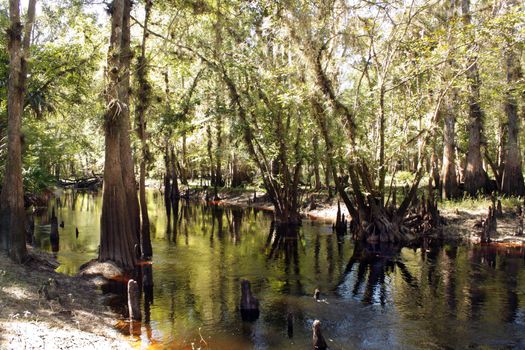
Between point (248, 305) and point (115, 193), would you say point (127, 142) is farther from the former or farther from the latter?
point (248, 305)

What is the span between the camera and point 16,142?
14.6 m

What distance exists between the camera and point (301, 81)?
23453 mm

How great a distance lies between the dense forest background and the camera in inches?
778

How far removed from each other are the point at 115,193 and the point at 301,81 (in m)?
10.9

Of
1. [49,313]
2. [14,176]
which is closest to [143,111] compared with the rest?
[14,176]

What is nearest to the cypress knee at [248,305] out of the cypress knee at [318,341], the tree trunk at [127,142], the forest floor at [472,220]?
the cypress knee at [318,341]

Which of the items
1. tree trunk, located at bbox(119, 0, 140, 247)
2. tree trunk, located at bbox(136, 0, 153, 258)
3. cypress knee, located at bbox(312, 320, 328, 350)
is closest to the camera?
cypress knee, located at bbox(312, 320, 328, 350)

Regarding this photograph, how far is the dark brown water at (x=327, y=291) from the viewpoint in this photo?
1149 cm

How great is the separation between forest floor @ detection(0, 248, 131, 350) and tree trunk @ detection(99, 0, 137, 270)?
201 cm

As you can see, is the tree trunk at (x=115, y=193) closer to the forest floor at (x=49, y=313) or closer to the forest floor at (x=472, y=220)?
the forest floor at (x=49, y=313)

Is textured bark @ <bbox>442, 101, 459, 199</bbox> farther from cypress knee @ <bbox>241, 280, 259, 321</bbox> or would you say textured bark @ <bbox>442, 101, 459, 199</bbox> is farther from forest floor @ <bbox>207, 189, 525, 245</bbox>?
cypress knee @ <bbox>241, 280, 259, 321</bbox>

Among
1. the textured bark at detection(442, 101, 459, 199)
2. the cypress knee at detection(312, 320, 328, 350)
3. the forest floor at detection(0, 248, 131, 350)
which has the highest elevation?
the textured bark at detection(442, 101, 459, 199)

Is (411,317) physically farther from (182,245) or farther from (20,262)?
(182,245)

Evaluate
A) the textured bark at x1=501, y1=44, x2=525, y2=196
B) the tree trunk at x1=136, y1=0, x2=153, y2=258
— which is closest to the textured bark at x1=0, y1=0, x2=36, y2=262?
the tree trunk at x1=136, y1=0, x2=153, y2=258
